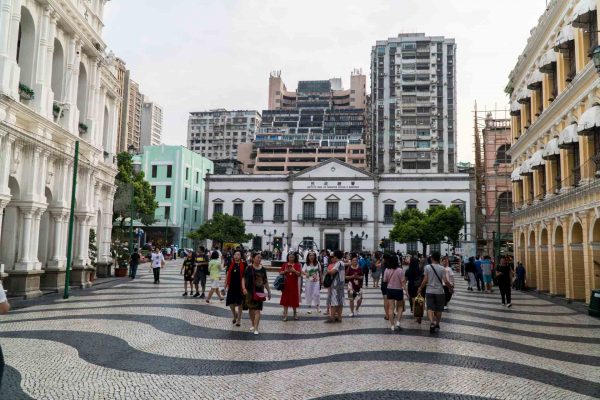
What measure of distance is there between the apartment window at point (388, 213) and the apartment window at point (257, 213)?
15.5 meters

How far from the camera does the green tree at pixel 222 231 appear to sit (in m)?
52.0

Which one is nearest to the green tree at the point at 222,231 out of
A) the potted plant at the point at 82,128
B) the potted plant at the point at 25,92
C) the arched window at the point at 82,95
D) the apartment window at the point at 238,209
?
the apartment window at the point at 238,209

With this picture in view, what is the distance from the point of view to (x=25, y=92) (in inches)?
592

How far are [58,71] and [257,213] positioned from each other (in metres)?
43.8

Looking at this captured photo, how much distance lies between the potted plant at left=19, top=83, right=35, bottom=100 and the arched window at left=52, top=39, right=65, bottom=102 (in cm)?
298

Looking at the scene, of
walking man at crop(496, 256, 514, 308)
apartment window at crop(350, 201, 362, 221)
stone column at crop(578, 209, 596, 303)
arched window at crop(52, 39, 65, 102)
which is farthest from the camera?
apartment window at crop(350, 201, 362, 221)

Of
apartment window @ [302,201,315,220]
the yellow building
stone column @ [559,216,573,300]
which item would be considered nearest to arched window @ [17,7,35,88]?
the yellow building

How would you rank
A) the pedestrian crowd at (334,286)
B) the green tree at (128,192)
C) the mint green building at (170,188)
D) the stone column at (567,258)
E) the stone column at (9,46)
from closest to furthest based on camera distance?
the pedestrian crowd at (334,286), the stone column at (9,46), the stone column at (567,258), the green tree at (128,192), the mint green building at (170,188)

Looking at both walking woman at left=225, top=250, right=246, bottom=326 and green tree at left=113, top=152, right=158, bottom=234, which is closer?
walking woman at left=225, top=250, right=246, bottom=326

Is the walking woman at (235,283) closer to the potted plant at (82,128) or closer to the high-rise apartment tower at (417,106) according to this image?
the potted plant at (82,128)

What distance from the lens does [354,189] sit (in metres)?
59.4

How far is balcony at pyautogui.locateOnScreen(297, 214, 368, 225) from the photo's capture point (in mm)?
58594

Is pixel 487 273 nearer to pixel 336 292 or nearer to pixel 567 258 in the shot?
pixel 567 258

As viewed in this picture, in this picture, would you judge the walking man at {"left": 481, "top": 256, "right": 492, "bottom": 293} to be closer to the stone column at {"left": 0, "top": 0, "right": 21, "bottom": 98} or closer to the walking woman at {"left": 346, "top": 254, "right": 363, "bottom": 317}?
the walking woman at {"left": 346, "top": 254, "right": 363, "bottom": 317}
